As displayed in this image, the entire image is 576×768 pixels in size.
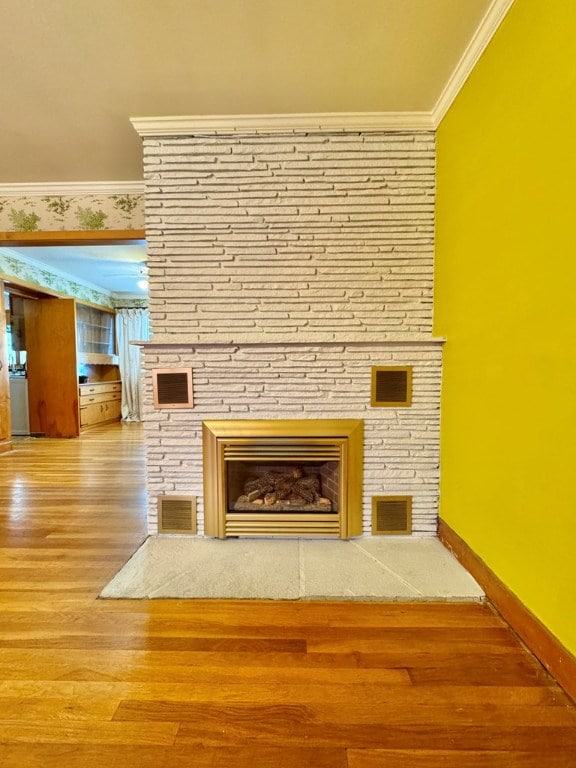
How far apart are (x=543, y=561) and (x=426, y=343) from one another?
1158mm

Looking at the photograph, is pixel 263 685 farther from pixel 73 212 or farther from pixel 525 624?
pixel 73 212

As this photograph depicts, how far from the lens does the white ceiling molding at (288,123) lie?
200cm

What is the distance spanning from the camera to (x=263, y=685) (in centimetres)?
115

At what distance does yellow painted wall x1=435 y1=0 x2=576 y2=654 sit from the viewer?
A: 3.72 ft

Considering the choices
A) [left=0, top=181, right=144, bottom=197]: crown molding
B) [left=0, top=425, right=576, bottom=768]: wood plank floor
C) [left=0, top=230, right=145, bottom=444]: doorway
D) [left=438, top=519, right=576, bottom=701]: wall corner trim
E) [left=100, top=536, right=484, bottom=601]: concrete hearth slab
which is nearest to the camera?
[left=0, top=425, right=576, bottom=768]: wood plank floor

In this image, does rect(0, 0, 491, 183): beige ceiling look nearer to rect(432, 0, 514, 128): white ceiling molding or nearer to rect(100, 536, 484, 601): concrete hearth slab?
rect(432, 0, 514, 128): white ceiling molding

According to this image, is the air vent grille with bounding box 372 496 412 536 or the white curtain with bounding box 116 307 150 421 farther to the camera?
the white curtain with bounding box 116 307 150 421

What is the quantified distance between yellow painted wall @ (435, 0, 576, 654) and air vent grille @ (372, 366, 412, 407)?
10.3 inches

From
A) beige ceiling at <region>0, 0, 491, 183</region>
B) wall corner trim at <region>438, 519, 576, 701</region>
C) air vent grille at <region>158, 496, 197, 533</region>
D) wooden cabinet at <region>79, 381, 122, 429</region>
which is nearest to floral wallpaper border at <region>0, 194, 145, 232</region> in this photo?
beige ceiling at <region>0, 0, 491, 183</region>

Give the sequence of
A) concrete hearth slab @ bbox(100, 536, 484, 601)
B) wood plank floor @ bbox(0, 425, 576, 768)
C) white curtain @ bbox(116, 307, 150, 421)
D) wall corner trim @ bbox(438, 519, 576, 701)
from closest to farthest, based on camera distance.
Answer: wood plank floor @ bbox(0, 425, 576, 768) → wall corner trim @ bbox(438, 519, 576, 701) → concrete hearth slab @ bbox(100, 536, 484, 601) → white curtain @ bbox(116, 307, 150, 421)

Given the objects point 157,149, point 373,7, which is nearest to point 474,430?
point 373,7

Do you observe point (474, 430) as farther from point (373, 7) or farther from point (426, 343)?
point (373, 7)

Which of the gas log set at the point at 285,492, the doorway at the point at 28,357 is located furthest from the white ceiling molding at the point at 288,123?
the doorway at the point at 28,357

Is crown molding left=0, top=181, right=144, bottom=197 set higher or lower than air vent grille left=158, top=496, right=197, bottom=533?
higher
